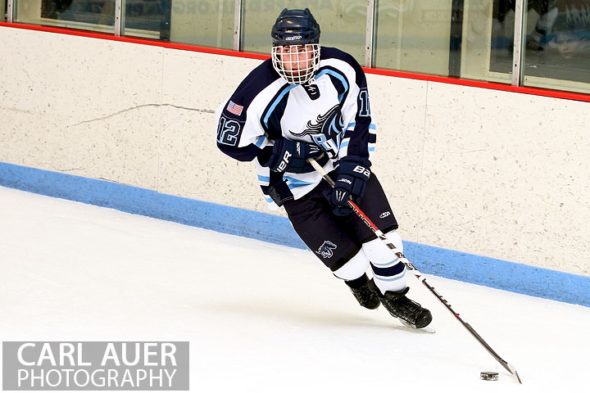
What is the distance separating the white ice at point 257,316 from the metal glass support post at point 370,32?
88cm

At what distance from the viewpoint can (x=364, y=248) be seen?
4.08m

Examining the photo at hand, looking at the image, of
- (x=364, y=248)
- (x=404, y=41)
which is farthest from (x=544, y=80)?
(x=364, y=248)

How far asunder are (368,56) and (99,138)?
59.3 inches

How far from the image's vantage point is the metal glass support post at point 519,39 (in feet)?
16.4

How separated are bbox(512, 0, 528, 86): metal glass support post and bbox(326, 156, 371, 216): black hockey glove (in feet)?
4.08

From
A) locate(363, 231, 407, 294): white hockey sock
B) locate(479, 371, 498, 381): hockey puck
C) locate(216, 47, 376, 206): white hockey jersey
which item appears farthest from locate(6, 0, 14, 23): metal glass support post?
locate(479, 371, 498, 381): hockey puck

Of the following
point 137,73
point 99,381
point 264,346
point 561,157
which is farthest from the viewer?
point 137,73

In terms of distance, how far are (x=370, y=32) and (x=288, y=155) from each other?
1.70 metres

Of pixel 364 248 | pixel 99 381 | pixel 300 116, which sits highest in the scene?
pixel 300 116

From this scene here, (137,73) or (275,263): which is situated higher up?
(137,73)

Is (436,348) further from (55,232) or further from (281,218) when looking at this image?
(55,232)

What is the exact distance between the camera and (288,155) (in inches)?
155

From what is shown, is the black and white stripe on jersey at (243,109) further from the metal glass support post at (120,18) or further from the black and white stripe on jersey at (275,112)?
the metal glass support post at (120,18)

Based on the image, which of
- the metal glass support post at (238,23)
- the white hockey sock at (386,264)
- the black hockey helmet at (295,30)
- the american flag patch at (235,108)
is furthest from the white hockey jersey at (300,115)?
the metal glass support post at (238,23)
